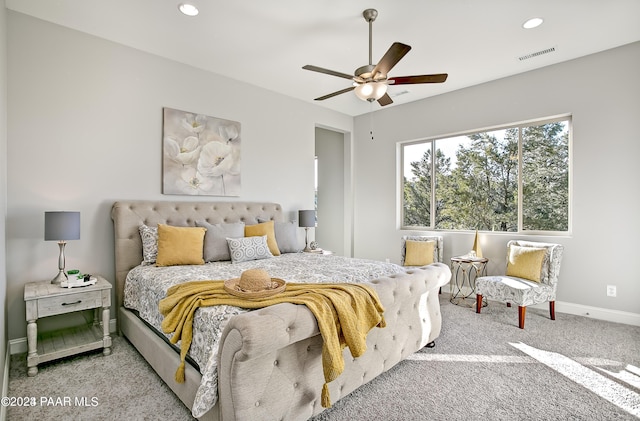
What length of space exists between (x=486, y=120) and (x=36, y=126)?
5080 millimetres

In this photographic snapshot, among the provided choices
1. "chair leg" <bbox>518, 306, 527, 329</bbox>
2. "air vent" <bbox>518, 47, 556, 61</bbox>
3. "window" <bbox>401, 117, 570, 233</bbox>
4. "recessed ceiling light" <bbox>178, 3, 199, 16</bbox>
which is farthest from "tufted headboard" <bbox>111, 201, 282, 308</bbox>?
"air vent" <bbox>518, 47, 556, 61</bbox>

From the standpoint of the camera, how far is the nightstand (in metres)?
2.41

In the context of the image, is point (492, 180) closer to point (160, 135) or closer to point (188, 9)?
point (188, 9)

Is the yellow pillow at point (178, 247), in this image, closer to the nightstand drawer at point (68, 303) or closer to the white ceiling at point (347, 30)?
the nightstand drawer at point (68, 303)

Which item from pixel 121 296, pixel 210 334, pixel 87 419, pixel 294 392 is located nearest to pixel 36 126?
pixel 121 296

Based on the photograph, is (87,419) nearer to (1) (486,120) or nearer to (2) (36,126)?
(2) (36,126)

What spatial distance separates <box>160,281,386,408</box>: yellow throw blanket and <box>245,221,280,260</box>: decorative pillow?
1722mm

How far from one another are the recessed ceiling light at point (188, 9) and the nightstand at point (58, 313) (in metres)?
2.44

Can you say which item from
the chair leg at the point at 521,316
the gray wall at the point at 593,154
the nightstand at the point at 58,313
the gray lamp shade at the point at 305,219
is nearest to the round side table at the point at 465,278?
the gray wall at the point at 593,154

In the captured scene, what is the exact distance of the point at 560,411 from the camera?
1991mm

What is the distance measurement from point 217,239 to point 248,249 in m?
0.35

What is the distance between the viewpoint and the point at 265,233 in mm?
3926

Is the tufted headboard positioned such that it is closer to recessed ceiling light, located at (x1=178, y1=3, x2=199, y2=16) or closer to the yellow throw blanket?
the yellow throw blanket

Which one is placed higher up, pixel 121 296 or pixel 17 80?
pixel 17 80
